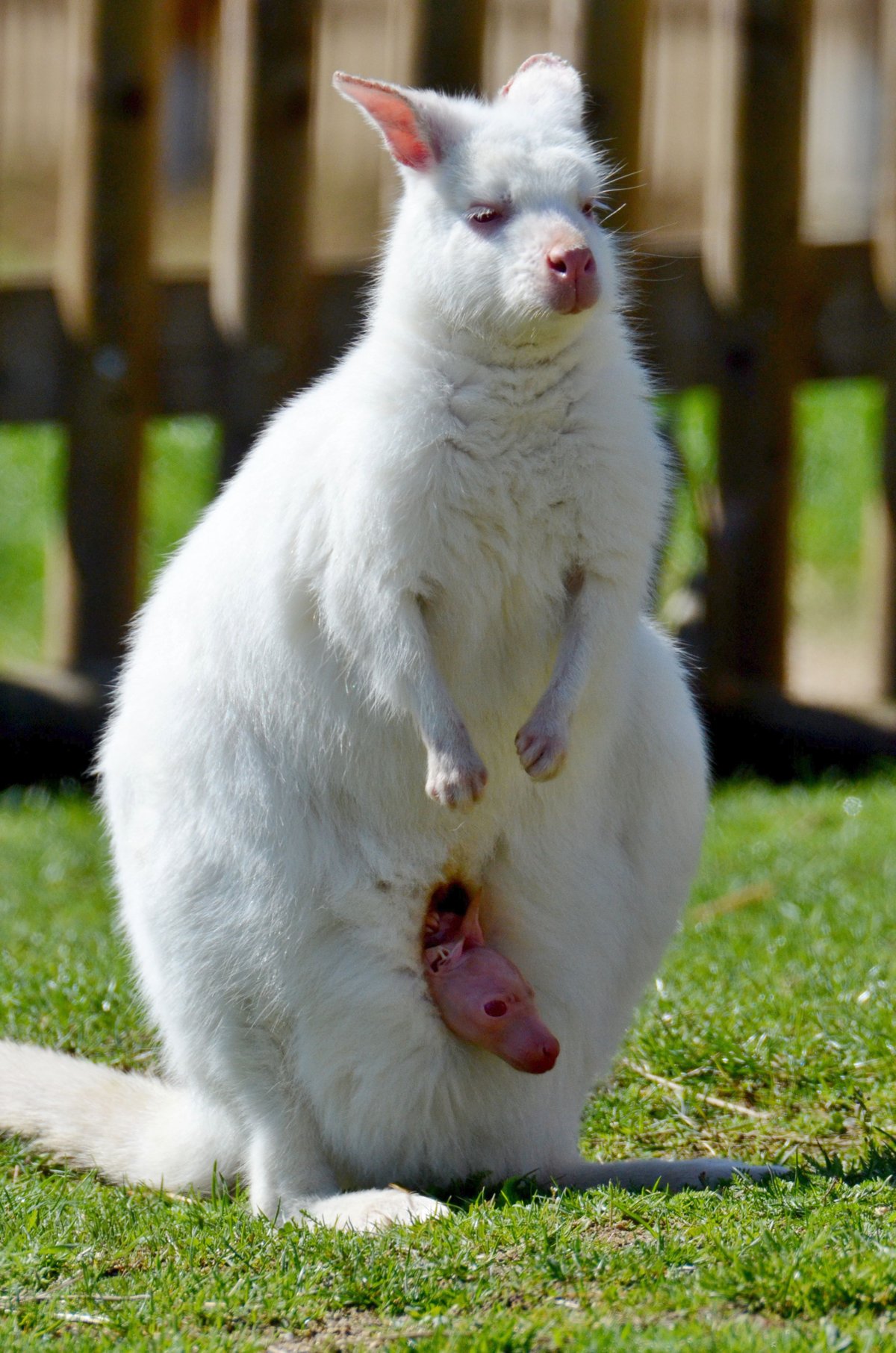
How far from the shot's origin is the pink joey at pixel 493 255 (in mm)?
3070

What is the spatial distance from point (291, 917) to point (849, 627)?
7.57 meters

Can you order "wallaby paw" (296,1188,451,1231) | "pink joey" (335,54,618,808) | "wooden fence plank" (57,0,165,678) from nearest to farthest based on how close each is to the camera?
"wallaby paw" (296,1188,451,1231) < "pink joey" (335,54,618,808) < "wooden fence plank" (57,0,165,678)

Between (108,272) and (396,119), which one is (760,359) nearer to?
(108,272)

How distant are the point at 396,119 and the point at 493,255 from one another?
394 mm

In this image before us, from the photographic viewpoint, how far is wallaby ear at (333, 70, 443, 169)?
3.33m

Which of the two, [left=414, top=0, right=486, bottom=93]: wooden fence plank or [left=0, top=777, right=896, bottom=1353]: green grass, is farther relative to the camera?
[left=414, top=0, right=486, bottom=93]: wooden fence plank

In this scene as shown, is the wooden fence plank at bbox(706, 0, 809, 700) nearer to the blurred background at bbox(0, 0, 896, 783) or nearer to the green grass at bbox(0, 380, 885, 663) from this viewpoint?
the blurred background at bbox(0, 0, 896, 783)

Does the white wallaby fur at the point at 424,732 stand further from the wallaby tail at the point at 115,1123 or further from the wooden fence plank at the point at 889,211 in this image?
the wooden fence plank at the point at 889,211

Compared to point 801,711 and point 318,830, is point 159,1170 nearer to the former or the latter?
point 318,830

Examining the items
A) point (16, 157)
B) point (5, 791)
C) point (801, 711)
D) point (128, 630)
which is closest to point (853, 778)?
point (801, 711)

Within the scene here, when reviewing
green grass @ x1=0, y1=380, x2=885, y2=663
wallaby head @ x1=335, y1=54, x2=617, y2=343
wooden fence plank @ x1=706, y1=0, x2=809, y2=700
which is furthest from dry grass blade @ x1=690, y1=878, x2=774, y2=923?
green grass @ x1=0, y1=380, x2=885, y2=663

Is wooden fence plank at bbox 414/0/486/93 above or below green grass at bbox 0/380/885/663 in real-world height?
above

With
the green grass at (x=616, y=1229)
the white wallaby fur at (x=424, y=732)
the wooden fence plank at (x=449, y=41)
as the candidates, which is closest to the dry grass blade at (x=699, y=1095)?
the green grass at (x=616, y=1229)

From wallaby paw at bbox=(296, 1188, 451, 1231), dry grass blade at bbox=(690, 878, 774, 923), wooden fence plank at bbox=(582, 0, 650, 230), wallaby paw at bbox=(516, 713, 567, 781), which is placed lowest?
dry grass blade at bbox=(690, 878, 774, 923)
